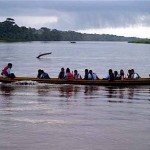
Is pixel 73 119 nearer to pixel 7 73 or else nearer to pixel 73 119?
pixel 73 119

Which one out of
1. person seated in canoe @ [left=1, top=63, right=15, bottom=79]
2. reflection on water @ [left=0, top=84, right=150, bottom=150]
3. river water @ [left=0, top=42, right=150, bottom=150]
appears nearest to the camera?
river water @ [left=0, top=42, right=150, bottom=150]

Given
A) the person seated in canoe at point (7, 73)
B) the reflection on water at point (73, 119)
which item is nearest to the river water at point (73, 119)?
the reflection on water at point (73, 119)

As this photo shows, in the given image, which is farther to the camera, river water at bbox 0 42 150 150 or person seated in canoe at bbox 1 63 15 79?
person seated in canoe at bbox 1 63 15 79

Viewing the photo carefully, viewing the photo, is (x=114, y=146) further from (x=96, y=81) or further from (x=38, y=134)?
(x=96, y=81)

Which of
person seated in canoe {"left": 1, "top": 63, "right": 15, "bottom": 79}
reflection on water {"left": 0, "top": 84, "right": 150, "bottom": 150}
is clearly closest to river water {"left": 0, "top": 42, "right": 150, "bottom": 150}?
reflection on water {"left": 0, "top": 84, "right": 150, "bottom": 150}

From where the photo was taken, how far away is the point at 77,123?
19.1m

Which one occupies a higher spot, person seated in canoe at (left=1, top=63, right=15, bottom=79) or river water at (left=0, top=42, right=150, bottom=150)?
person seated in canoe at (left=1, top=63, right=15, bottom=79)

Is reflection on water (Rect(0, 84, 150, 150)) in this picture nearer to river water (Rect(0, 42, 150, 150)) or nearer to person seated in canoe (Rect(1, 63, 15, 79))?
river water (Rect(0, 42, 150, 150))

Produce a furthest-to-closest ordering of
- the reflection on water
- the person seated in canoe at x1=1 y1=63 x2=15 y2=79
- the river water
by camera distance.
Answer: the person seated in canoe at x1=1 y1=63 x2=15 y2=79
the reflection on water
the river water

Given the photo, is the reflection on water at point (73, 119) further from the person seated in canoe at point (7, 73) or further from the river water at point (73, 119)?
the person seated in canoe at point (7, 73)

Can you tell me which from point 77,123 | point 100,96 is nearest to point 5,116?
point 77,123

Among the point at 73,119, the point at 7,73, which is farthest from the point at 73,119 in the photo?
the point at 7,73

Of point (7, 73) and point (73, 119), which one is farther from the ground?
point (7, 73)

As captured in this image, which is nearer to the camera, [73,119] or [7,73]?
[73,119]
